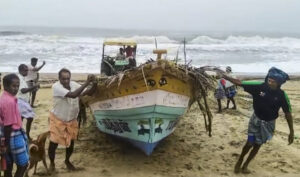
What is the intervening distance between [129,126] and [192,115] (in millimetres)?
4238

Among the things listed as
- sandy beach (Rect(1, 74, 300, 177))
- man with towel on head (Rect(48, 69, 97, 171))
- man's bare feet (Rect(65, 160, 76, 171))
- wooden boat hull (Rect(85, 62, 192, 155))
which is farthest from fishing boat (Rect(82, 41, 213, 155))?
man's bare feet (Rect(65, 160, 76, 171))

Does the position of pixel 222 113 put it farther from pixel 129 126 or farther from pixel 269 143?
pixel 129 126

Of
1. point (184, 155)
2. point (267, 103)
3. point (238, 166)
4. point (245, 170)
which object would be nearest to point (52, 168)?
point (184, 155)

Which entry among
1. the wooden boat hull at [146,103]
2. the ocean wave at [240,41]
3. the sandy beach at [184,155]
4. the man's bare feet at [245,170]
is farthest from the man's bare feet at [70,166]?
the ocean wave at [240,41]

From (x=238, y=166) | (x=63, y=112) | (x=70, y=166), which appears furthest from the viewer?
(x=238, y=166)

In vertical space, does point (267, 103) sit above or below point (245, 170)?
above

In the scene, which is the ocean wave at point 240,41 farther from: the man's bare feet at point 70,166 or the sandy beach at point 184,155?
the man's bare feet at point 70,166

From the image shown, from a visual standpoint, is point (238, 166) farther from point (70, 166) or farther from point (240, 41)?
point (240, 41)

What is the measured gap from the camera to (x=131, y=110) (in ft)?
21.1

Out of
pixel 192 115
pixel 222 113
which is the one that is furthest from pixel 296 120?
pixel 192 115

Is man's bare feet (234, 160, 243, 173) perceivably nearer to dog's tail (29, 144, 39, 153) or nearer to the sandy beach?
the sandy beach

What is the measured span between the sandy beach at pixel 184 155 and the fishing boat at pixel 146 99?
45 cm

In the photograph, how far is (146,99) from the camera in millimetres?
6262

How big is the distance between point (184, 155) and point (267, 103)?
194 centimetres
